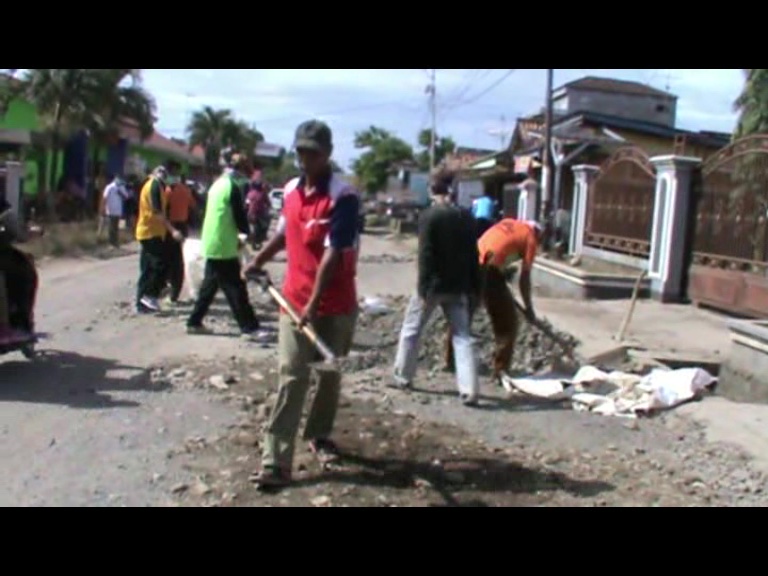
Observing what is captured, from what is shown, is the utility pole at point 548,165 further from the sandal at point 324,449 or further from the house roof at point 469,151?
the house roof at point 469,151

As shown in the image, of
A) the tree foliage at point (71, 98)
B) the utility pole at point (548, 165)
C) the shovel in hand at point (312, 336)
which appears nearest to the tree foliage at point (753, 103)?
the utility pole at point (548, 165)

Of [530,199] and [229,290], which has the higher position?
[530,199]

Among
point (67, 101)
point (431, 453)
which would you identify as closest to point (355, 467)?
point (431, 453)

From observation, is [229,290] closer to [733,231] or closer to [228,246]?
[228,246]

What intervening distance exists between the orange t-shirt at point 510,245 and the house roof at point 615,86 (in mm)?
45092

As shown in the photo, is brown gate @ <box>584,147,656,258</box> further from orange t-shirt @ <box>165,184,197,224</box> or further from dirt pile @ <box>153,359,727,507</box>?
dirt pile @ <box>153,359,727,507</box>

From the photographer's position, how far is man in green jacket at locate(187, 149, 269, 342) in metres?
8.97

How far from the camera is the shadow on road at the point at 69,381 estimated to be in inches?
257

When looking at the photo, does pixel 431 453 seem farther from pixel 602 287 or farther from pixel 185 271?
pixel 602 287

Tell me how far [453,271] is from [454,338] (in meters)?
0.52

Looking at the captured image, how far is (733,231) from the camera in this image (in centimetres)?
1332

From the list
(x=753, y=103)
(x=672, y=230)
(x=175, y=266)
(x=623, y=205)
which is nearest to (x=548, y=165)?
(x=623, y=205)

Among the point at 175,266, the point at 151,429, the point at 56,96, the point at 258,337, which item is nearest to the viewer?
the point at 151,429

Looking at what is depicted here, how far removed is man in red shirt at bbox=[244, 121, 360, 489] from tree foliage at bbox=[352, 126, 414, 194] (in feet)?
207
